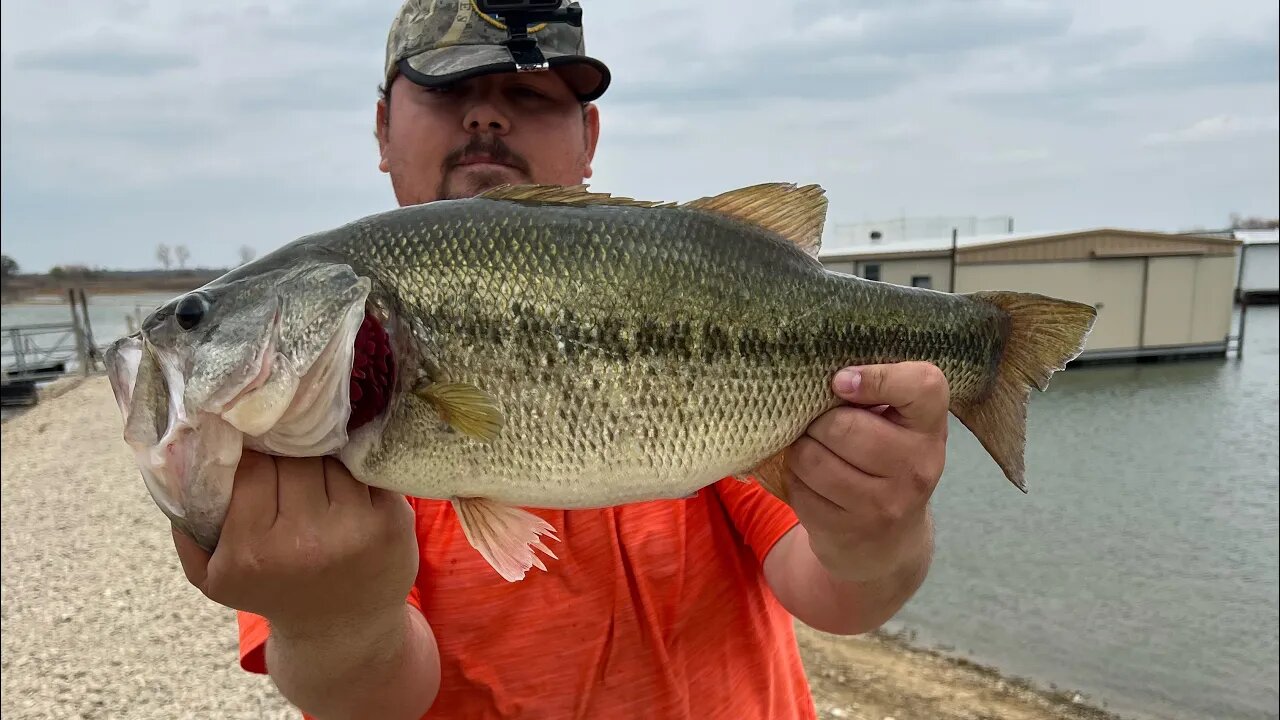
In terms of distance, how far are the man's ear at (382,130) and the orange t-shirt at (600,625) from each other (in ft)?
4.27

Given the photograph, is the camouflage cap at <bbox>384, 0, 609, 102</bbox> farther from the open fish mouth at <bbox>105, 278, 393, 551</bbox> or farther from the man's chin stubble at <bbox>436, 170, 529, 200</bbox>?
the open fish mouth at <bbox>105, 278, 393, 551</bbox>

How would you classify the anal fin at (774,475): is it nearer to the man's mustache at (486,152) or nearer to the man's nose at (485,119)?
the man's mustache at (486,152)

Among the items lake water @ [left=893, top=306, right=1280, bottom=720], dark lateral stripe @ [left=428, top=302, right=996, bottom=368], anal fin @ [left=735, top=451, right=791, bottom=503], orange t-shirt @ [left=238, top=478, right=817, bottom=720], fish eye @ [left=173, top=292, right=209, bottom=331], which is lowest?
lake water @ [left=893, top=306, right=1280, bottom=720]

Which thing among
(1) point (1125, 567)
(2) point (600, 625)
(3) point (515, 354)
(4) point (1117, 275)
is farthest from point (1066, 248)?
(3) point (515, 354)

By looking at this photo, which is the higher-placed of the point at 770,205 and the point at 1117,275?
the point at 770,205

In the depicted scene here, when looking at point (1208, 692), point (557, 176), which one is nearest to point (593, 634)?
point (557, 176)

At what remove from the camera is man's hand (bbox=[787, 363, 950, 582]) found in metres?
1.80

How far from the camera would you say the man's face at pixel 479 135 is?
8.11 feet

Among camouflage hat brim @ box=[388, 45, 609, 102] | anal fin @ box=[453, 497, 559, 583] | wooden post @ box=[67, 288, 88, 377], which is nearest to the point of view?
anal fin @ box=[453, 497, 559, 583]

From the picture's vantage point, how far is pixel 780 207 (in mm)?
2000

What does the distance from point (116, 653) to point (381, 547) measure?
799 centimetres

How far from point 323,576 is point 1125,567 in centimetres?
1281

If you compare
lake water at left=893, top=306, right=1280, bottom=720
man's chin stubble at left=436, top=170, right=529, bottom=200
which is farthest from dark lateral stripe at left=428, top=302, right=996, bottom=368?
lake water at left=893, top=306, right=1280, bottom=720

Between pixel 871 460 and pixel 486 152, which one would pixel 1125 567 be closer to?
pixel 871 460
